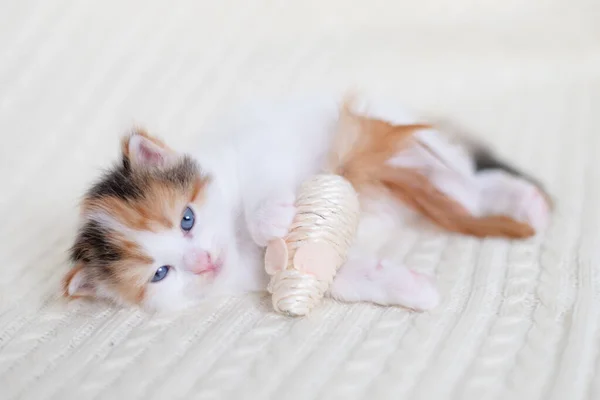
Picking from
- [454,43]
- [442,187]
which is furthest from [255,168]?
[454,43]

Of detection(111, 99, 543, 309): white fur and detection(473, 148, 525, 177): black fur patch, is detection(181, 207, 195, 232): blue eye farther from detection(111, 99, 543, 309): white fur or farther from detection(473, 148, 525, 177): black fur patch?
detection(473, 148, 525, 177): black fur patch

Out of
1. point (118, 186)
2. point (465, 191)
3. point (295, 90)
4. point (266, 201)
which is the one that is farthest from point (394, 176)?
point (295, 90)

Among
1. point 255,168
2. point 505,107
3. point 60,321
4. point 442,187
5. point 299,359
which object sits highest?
point 505,107

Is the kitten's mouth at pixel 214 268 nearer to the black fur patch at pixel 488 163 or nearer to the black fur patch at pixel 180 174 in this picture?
the black fur patch at pixel 180 174

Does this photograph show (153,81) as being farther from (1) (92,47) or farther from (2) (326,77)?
(2) (326,77)

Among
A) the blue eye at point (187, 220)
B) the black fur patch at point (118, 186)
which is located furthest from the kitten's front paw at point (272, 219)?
the black fur patch at point (118, 186)

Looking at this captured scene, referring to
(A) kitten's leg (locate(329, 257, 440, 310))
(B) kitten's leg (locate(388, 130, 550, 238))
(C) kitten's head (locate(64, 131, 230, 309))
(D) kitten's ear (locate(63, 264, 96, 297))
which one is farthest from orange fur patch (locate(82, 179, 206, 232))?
(B) kitten's leg (locate(388, 130, 550, 238))

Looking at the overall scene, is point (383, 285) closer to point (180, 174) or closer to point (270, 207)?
point (270, 207)
